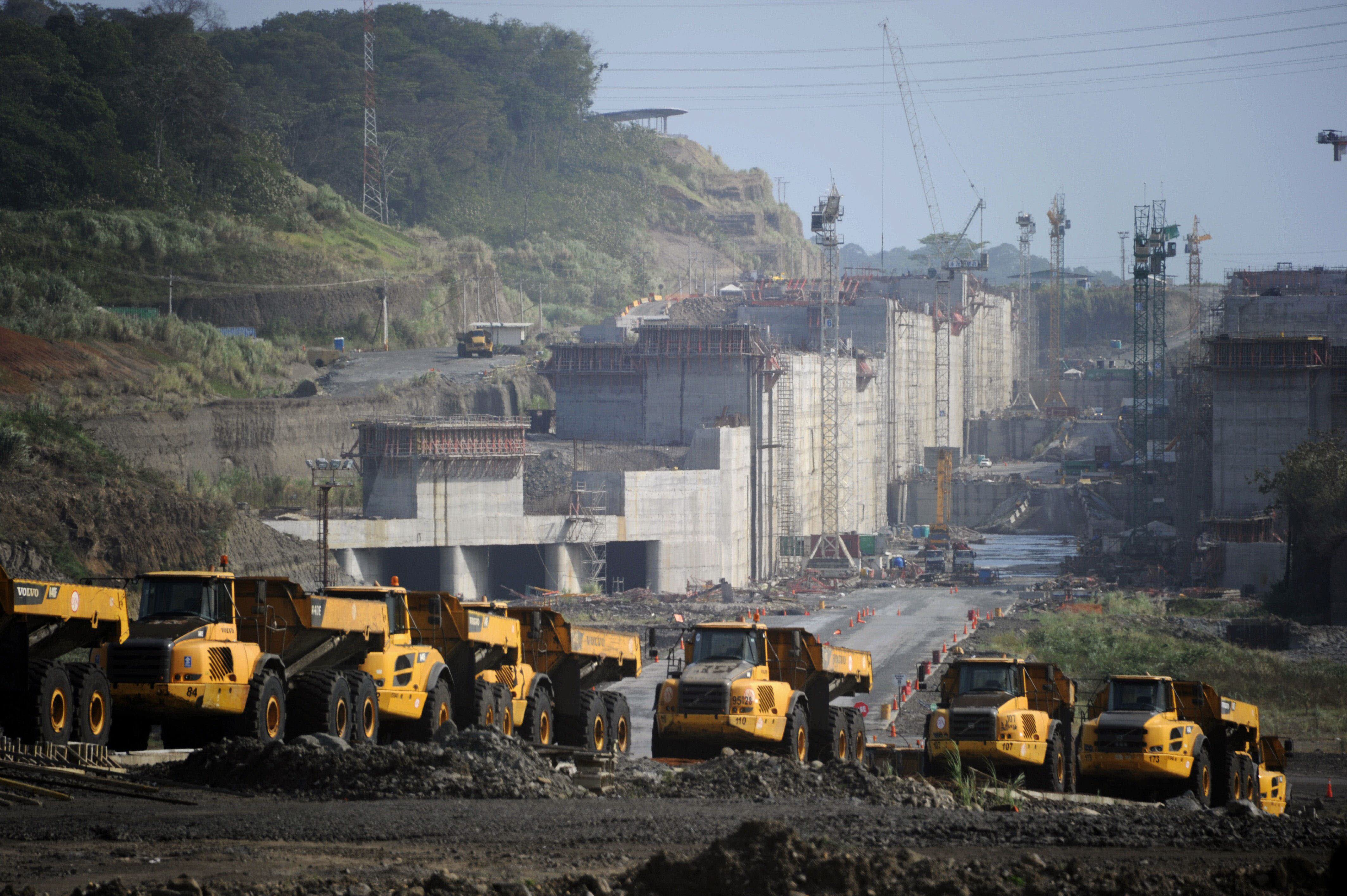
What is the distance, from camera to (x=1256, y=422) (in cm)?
9188

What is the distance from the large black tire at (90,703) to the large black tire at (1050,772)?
635 inches

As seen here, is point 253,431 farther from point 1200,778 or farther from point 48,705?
point 1200,778

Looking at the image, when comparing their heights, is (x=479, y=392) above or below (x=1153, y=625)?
above

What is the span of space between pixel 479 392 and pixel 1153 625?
159ft

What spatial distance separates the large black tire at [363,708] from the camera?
23.8 meters

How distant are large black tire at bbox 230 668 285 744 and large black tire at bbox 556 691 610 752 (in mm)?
7474

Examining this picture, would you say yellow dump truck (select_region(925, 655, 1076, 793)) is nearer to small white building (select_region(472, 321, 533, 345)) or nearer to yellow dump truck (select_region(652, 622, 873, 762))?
yellow dump truck (select_region(652, 622, 873, 762))

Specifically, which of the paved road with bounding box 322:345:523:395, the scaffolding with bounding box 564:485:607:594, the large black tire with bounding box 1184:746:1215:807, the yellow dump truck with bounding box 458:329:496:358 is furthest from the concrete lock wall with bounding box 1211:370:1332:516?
the large black tire with bounding box 1184:746:1215:807

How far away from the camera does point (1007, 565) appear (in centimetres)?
11556

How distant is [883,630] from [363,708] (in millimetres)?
53427

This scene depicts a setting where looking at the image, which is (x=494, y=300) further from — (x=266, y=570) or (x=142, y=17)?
(x=266, y=570)

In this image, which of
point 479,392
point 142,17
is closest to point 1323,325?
point 479,392

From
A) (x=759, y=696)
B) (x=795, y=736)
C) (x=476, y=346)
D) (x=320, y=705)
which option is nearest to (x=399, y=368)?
(x=476, y=346)

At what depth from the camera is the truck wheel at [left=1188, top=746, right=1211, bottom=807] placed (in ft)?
90.0
